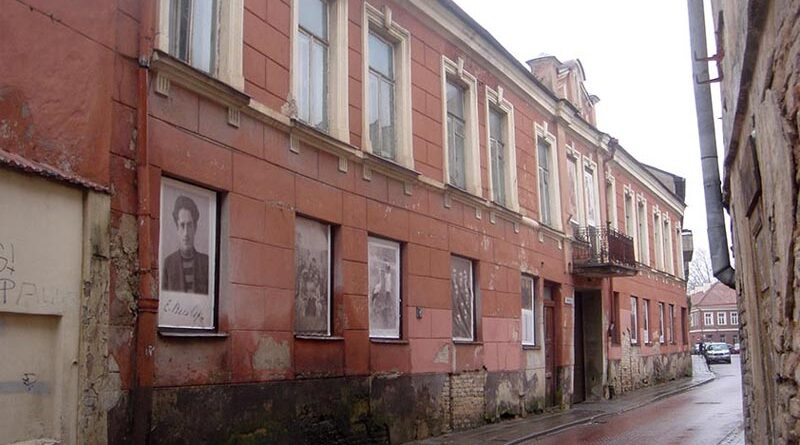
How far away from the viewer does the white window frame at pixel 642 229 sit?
28.7m

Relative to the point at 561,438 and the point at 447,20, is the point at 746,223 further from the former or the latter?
the point at 447,20

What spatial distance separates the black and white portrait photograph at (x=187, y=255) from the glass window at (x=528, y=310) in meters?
9.97

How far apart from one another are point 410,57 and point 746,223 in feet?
24.0

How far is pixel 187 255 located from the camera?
855 cm

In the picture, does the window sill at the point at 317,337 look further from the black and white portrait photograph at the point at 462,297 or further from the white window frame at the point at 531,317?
the white window frame at the point at 531,317

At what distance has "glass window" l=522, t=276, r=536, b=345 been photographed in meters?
17.6

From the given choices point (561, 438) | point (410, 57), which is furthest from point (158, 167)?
point (561, 438)

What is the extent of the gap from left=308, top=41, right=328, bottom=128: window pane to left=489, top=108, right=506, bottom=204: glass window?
5.91m

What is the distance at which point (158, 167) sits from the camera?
805 centimetres

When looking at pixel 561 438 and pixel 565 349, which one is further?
pixel 565 349

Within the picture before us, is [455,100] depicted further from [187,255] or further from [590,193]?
[590,193]

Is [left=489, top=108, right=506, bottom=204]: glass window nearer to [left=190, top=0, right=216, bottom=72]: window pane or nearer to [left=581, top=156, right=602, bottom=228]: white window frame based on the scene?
[left=581, top=156, right=602, bottom=228]: white window frame

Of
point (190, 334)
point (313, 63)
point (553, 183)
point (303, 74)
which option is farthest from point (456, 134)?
point (190, 334)

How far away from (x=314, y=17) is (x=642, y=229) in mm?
20753
